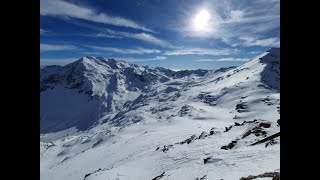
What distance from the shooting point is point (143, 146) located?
68.3 metres
